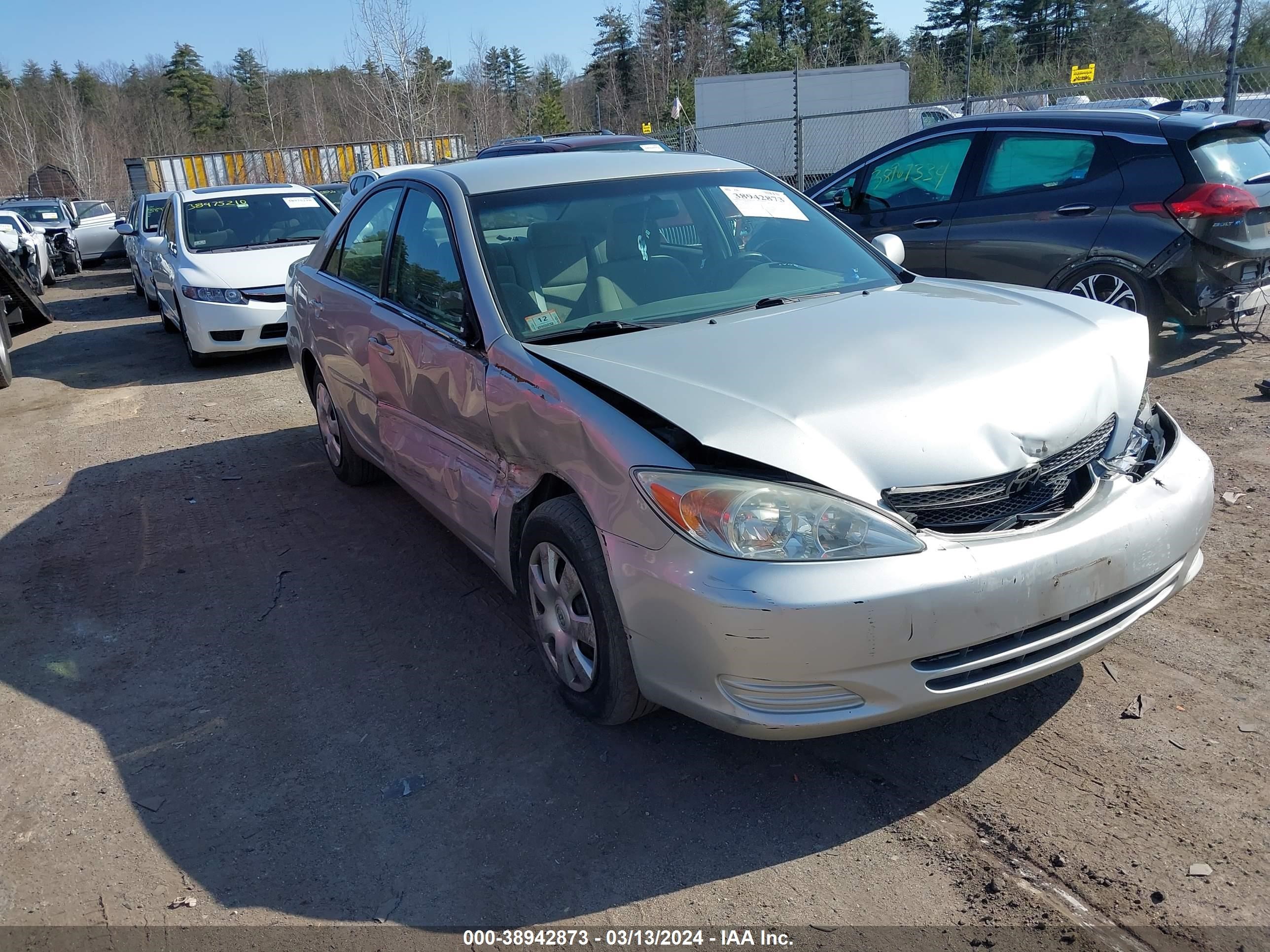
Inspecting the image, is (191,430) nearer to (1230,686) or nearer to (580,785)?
(580,785)

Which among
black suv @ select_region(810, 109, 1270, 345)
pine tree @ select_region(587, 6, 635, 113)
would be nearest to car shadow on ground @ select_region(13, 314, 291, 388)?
black suv @ select_region(810, 109, 1270, 345)

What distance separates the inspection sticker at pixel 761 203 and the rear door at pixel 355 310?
1.57 metres

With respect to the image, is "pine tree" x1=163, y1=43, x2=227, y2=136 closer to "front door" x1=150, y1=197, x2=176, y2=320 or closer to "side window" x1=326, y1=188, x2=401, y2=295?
"front door" x1=150, y1=197, x2=176, y2=320

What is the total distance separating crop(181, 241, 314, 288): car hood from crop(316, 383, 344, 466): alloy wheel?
429 centimetres

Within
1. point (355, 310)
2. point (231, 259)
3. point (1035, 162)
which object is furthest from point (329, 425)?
point (1035, 162)

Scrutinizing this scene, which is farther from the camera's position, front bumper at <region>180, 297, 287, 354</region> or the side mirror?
front bumper at <region>180, 297, 287, 354</region>

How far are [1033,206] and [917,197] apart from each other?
103 centimetres

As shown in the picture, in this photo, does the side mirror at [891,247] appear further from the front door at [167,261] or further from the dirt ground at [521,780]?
the front door at [167,261]

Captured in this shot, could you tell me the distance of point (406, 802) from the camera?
303cm

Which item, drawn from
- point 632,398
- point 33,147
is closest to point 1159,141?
point 632,398

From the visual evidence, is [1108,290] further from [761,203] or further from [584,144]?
[584,144]

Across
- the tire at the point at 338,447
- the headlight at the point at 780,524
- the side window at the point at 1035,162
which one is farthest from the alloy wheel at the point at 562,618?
the side window at the point at 1035,162

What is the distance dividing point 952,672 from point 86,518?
5228 millimetres

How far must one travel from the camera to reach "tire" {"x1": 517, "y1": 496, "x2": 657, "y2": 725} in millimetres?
2932
